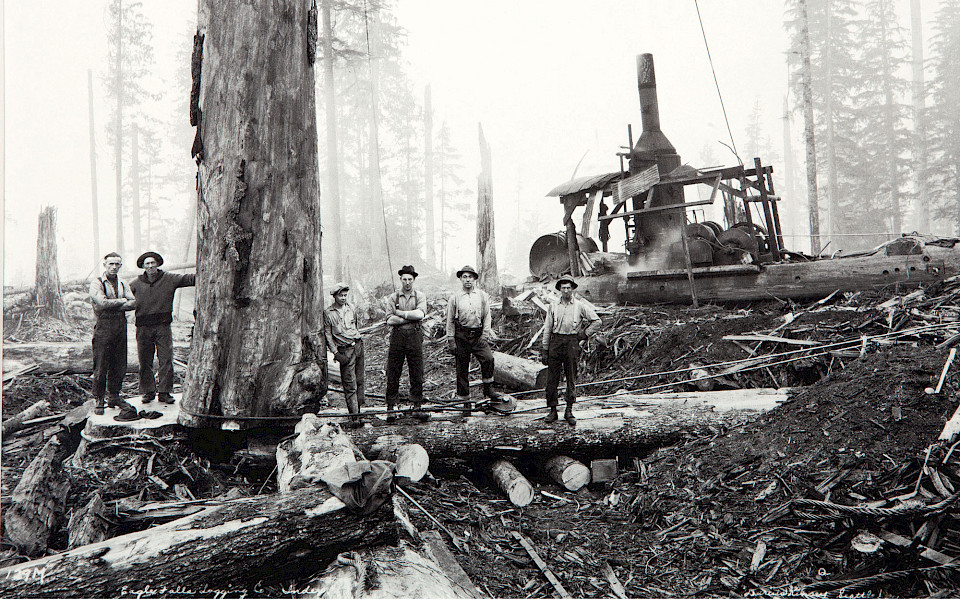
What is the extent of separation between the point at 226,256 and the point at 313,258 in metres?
0.64

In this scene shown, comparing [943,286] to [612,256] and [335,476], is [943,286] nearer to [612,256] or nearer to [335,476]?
[612,256]

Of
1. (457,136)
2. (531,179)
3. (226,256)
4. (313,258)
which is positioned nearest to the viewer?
(226,256)

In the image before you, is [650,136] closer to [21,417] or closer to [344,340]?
[344,340]

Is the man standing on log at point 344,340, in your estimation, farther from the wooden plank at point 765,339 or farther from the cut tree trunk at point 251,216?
the wooden plank at point 765,339

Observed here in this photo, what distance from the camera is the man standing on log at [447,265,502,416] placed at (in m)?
5.34

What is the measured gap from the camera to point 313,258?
447cm

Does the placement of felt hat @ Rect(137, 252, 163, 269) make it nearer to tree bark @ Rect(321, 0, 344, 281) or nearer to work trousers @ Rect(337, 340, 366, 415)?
work trousers @ Rect(337, 340, 366, 415)

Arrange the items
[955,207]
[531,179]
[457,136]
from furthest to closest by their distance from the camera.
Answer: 1. [531,179]
2. [457,136]
3. [955,207]

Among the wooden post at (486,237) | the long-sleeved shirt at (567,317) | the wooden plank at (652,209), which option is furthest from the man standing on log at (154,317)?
the wooden post at (486,237)

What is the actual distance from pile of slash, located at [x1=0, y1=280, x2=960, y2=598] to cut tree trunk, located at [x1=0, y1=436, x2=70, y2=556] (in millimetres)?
92

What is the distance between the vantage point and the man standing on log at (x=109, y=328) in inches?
192

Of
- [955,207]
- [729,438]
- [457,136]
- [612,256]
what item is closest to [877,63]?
[955,207]

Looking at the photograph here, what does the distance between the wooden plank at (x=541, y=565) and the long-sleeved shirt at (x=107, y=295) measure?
13.0 feet

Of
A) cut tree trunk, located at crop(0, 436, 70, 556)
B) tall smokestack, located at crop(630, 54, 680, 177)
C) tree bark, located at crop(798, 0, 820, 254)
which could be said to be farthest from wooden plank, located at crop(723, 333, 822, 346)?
tree bark, located at crop(798, 0, 820, 254)
